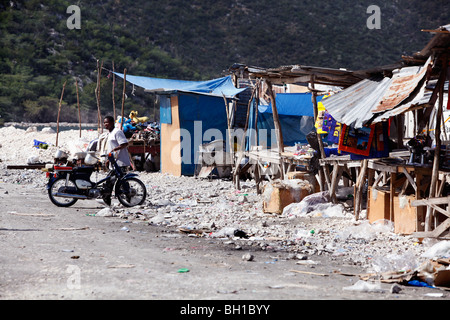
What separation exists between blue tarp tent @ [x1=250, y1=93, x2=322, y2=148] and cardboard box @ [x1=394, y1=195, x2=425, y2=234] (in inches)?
390

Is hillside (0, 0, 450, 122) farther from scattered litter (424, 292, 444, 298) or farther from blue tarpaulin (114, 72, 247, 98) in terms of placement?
scattered litter (424, 292, 444, 298)

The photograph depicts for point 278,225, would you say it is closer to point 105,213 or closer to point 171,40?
point 105,213

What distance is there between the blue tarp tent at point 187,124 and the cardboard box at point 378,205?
384 inches

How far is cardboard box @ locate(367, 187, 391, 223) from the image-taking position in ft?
27.8

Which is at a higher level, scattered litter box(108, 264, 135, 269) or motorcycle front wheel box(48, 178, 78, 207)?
motorcycle front wheel box(48, 178, 78, 207)

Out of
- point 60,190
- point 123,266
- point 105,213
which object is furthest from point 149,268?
point 60,190

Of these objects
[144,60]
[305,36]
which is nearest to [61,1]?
[144,60]

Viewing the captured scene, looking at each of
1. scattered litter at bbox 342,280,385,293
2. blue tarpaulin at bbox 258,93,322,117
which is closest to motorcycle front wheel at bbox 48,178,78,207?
scattered litter at bbox 342,280,385,293

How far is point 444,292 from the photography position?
17.6ft

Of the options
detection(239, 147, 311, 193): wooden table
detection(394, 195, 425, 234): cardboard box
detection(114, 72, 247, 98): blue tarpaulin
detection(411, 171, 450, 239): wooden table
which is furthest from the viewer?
detection(114, 72, 247, 98): blue tarpaulin

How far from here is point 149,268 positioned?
19.9 ft

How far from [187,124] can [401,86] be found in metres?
11.0

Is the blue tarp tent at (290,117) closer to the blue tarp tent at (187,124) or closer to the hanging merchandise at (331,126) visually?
the blue tarp tent at (187,124)
